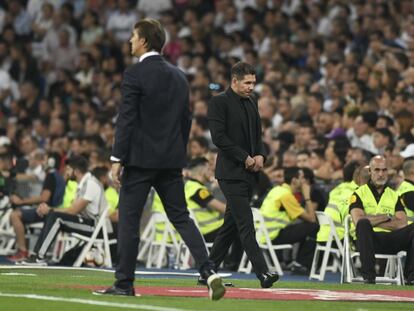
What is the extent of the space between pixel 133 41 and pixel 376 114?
971cm

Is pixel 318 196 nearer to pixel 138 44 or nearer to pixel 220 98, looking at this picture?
pixel 220 98

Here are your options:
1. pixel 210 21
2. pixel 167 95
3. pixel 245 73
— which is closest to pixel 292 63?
pixel 210 21

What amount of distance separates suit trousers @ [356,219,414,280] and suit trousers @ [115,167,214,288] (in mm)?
4476

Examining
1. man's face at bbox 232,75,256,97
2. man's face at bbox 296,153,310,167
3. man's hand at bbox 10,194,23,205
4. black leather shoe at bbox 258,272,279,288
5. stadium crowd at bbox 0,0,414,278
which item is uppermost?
stadium crowd at bbox 0,0,414,278

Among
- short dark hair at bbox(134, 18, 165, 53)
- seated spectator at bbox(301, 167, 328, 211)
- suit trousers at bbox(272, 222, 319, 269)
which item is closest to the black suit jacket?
short dark hair at bbox(134, 18, 165, 53)

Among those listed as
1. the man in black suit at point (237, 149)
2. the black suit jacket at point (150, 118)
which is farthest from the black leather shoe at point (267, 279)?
the black suit jacket at point (150, 118)

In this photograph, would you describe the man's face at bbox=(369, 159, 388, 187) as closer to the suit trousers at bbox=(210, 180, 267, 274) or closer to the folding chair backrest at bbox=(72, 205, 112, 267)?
the suit trousers at bbox=(210, 180, 267, 274)

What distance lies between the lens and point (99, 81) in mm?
27969

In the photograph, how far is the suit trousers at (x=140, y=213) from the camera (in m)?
11.1

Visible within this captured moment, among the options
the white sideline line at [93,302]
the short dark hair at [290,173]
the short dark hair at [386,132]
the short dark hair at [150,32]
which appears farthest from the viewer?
the short dark hair at [386,132]

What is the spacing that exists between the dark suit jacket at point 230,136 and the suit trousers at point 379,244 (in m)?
2.27

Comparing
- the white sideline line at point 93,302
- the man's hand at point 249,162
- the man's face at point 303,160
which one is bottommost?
the white sideline line at point 93,302

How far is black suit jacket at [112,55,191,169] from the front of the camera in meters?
11.1

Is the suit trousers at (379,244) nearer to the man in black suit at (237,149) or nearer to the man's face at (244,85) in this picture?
the man in black suit at (237,149)
